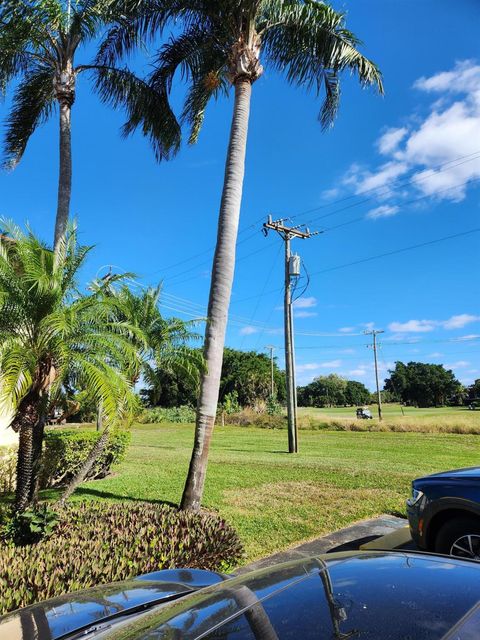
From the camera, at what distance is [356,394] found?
118m

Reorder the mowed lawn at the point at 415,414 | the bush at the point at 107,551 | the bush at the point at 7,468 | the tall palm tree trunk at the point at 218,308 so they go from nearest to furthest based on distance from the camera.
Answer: the bush at the point at 107,551
the tall palm tree trunk at the point at 218,308
the bush at the point at 7,468
the mowed lawn at the point at 415,414

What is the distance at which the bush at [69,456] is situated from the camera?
10523 mm

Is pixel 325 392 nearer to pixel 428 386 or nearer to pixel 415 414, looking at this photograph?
pixel 428 386

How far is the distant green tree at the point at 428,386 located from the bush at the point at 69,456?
98667mm

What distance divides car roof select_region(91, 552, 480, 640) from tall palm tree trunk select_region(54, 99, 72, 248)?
30.1 feet

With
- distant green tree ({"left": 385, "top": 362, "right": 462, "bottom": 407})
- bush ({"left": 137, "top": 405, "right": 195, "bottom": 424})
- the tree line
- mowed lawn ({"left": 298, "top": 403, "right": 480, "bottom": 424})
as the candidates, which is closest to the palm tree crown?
mowed lawn ({"left": 298, "top": 403, "right": 480, "bottom": 424})

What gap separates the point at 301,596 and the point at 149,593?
152cm

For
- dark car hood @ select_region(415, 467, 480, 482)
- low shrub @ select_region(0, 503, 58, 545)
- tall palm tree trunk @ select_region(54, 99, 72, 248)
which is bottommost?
low shrub @ select_region(0, 503, 58, 545)

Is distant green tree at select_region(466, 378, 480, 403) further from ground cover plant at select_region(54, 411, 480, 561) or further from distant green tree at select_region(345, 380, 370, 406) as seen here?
ground cover plant at select_region(54, 411, 480, 561)

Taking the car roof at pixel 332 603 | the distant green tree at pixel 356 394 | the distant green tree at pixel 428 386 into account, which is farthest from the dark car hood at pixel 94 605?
the distant green tree at pixel 356 394

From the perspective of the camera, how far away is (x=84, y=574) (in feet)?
13.4

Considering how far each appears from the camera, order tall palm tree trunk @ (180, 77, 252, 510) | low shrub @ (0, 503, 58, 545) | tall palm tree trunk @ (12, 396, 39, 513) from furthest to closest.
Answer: tall palm tree trunk @ (180, 77, 252, 510) < tall palm tree trunk @ (12, 396, 39, 513) < low shrub @ (0, 503, 58, 545)

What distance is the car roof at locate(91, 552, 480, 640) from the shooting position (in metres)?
1.43

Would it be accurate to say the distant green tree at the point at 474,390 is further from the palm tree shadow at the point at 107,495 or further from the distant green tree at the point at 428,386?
the palm tree shadow at the point at 107,495
